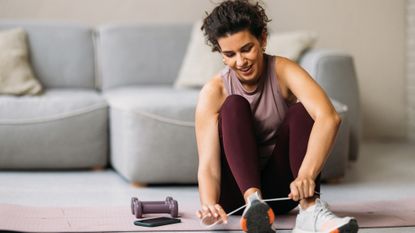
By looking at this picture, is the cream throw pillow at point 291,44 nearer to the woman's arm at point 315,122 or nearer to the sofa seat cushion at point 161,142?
the sofa seat cushion at point 161,142

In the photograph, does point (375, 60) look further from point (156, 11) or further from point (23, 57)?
point (23, 57)

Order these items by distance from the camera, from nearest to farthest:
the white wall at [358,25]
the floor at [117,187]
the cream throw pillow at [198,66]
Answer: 1. the floor at [117,187]
2. the cream throw pillow at [198,66]
3. the white wall at [358,25]

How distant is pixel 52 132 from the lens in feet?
12.8

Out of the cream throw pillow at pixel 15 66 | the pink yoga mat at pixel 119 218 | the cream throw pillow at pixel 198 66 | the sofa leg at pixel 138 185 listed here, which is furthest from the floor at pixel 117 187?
the cream throw pillow at pixel 198 66

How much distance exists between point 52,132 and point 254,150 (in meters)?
1.72

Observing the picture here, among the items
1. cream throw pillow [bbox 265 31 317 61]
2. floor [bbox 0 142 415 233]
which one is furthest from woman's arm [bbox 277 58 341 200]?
cream throw pillow [bbox 265 31 317 61]

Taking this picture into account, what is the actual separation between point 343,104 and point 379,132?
1.45 meters

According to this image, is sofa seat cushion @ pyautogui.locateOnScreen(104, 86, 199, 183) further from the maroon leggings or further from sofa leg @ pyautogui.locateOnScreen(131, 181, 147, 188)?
the maroon leggings

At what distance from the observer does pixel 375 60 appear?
5277 mm

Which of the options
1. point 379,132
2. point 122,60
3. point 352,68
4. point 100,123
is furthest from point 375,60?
point 100,123

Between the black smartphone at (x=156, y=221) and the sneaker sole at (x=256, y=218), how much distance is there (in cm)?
43

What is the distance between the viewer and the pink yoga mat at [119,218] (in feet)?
8.32

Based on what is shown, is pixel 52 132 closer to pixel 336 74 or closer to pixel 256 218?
pixel 336 74

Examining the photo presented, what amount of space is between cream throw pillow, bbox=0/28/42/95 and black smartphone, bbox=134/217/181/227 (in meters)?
1.69
